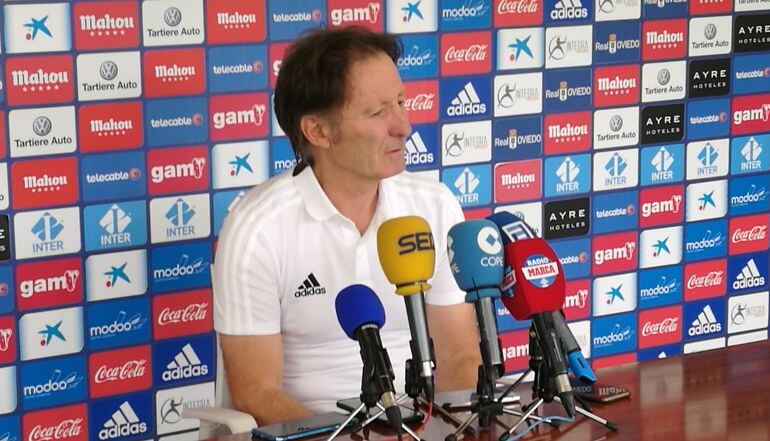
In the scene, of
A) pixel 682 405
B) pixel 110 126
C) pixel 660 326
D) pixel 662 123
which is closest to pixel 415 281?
pixel 682 405

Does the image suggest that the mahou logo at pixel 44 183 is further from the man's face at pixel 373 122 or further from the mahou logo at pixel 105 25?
the man's face at pixel 373 122

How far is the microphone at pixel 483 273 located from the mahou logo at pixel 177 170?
5.16 feet

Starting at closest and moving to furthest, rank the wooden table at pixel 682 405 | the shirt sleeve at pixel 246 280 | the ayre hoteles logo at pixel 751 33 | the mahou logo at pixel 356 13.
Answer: the wooden table at pixel 682 405, the shirt sleeve at pixel 246 280, the mahou logo at pixel 356 13, the ayre hoteles logo at pixel 751 33

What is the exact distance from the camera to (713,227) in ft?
13.7

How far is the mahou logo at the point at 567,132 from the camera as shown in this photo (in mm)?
3816

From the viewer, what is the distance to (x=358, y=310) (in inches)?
70.7

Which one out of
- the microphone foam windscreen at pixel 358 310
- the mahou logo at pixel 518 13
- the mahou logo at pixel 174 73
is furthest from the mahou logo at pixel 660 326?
the microphone foam windscreen at pixel 358 310

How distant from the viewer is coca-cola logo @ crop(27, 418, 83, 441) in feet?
10.5

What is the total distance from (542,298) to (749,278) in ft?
8.90

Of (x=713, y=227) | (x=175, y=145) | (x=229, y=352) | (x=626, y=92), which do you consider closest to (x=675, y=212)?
(x=713, y=227)

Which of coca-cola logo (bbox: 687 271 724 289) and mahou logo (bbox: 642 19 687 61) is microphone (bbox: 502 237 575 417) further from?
coca-cola logo (bbox: 687 271 724 289)

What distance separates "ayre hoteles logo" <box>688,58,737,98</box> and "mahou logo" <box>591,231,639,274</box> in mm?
513

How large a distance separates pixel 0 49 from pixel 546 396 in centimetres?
174

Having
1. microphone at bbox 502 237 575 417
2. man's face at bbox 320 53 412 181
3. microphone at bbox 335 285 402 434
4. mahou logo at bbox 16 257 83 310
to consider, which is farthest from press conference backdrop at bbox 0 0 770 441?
microphone at bbox 502 237 575 417
